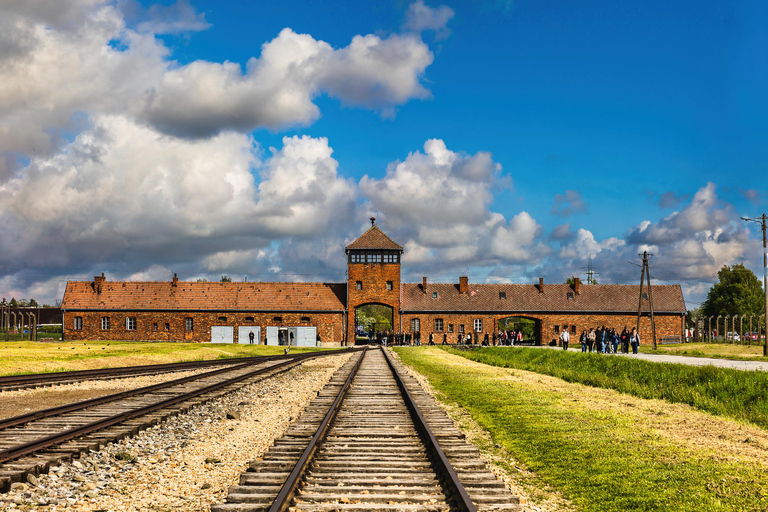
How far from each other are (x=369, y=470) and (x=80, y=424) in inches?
221

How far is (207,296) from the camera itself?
191 ft

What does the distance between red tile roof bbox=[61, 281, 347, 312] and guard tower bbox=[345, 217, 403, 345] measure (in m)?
1.62

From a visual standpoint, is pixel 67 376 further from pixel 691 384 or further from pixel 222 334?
pixel 222 334

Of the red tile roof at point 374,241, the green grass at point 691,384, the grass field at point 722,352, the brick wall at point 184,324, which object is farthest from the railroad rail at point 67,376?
the red tile roof at point 374,241

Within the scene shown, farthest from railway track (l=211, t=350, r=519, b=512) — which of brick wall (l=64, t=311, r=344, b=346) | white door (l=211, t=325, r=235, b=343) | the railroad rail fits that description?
white door (l=211, t=325, r=235, b=343)

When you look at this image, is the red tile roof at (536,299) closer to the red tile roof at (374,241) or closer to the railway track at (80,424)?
the red tile roof at (374,241)

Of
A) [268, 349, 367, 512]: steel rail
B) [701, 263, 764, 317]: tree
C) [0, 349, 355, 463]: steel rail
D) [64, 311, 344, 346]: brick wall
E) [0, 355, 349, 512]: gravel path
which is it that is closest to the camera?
[268, 349, 367, 512]: steel rail

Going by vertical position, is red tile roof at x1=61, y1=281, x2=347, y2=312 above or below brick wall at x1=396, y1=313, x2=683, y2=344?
above

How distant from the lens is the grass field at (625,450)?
647 centimetres

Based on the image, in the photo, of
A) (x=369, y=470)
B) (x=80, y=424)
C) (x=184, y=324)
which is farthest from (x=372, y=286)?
(x=369, y=470)

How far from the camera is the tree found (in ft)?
288

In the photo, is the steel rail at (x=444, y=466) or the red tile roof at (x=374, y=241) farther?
the red tile roof at (x=374, y=241)

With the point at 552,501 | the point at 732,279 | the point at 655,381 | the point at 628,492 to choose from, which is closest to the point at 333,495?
the point at 552,501

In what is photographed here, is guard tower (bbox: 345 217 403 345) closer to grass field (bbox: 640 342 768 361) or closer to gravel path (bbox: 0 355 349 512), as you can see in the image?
grass field (bbox: 640 342 768 361)
